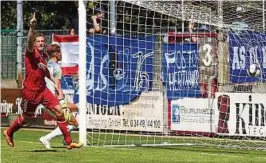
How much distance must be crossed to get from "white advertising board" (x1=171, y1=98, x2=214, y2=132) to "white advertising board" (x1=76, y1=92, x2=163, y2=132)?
0.39 metres

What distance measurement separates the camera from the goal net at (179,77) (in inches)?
717

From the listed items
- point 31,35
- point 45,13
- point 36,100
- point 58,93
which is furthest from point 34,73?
point 45,13

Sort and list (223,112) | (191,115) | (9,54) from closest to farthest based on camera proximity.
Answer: (223,112) < (191,115) < (9,54)

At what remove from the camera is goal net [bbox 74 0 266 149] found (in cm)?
1822

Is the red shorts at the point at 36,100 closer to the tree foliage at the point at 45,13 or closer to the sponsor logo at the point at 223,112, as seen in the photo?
the sponsor logo at the point at 223,112

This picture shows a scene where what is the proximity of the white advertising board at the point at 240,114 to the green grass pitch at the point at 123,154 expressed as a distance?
2.09 m

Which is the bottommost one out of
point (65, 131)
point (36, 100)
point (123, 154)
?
point (123, 154)

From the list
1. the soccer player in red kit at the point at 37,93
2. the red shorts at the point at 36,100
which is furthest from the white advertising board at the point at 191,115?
the red shorts at the point at 36,100

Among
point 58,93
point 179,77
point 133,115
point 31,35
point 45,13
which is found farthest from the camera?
point 45,13

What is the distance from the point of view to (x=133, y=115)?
67.9 ft

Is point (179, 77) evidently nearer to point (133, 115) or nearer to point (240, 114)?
point (133, 115)

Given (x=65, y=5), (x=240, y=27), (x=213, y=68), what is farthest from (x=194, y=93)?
(x=65, y=5)

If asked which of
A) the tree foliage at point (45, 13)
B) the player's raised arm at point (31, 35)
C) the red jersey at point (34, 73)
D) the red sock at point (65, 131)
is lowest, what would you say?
the red sock at point (65, 131)

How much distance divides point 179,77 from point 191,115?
97cm
